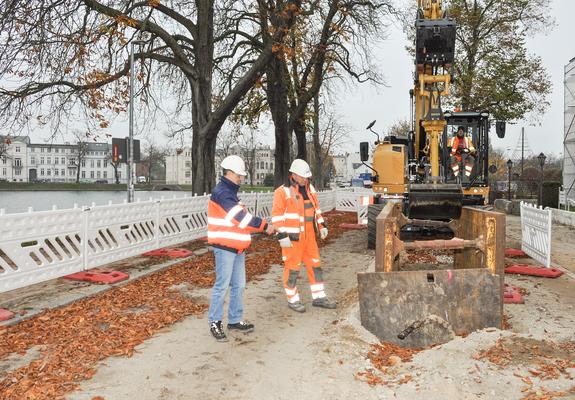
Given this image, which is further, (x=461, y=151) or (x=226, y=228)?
(x=461, y=151)

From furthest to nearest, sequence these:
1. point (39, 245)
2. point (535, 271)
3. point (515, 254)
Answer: point (515, 254) < point (535, 271) < point (39, 245)

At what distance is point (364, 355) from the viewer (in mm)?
4836

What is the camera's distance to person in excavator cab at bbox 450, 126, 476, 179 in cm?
1016

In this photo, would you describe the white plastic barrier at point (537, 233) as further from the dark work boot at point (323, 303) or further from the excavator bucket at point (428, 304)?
the dark work boot at point (323, 303)

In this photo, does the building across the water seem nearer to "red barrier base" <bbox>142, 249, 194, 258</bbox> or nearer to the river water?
the river water

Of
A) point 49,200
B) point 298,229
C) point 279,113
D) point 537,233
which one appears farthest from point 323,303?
point 49,200

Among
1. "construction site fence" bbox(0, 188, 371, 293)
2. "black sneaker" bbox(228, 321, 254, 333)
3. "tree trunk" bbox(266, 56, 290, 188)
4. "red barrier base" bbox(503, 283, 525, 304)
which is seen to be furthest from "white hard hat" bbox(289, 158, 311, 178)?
"tree trunk" bbox(266, 56, 290, 188)

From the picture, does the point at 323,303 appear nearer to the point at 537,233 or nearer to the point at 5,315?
the point at 5,315

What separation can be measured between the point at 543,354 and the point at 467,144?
6147 mm

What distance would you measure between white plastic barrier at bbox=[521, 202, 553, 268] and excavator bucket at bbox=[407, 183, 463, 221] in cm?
311

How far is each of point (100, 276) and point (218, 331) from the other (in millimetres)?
3733

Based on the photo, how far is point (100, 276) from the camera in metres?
8.33

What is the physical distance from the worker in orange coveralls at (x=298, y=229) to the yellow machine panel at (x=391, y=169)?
13.9 ft

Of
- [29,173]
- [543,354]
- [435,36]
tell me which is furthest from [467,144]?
[29,173]
